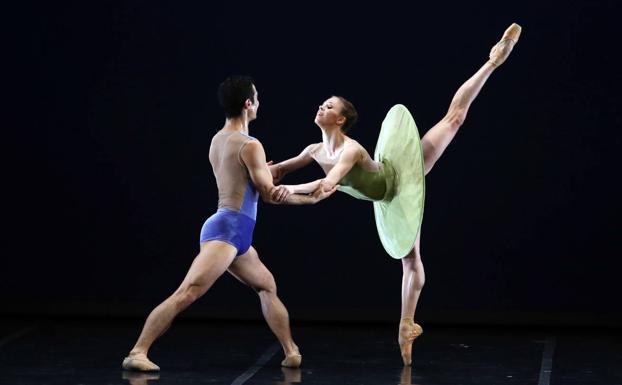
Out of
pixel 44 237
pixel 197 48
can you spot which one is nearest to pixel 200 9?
pixel 197 48

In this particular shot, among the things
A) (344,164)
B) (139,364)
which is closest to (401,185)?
(344,164)

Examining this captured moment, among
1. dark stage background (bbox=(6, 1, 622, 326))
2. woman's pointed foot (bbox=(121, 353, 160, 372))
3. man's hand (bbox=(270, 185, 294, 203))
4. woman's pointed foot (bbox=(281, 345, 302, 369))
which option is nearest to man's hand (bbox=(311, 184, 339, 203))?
man's hand (bbox=(270, 185, 294, 203))

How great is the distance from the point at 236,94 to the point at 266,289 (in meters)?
0.97

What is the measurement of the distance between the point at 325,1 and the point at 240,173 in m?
2.39

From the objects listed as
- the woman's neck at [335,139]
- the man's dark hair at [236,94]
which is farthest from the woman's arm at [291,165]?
the man's dark hair at [236,94]

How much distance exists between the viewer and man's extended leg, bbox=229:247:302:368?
5617 millimetres

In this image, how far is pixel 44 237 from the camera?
25.7 feet

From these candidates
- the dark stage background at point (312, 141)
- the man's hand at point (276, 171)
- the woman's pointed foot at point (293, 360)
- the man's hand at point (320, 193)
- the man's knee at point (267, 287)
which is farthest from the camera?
the dark stage background at point (312, 141)

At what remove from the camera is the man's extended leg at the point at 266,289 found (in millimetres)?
5617

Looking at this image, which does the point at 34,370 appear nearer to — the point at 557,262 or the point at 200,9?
the point at 200,9

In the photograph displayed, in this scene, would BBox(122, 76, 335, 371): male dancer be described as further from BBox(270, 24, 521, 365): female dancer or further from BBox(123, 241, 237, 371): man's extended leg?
BBox(270, 24, 521, 365): female dancer

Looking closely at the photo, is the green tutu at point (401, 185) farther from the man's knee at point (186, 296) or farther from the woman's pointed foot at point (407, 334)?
the man's knee at point (186, 296)

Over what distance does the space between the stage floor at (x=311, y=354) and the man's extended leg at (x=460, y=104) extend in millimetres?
1101

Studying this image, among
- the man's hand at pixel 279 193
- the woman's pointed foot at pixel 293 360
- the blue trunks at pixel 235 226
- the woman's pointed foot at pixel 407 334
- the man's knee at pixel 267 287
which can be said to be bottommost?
the woman's pointed foot at pixel 293 360
